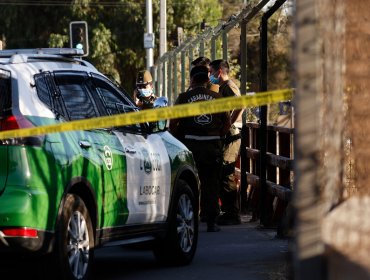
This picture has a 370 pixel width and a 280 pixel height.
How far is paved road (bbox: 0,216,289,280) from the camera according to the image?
9.29 meters

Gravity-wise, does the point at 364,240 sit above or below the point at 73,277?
above

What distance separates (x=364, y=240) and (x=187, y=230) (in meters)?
6.01

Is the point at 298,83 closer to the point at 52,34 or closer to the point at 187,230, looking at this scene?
the point at 187,230

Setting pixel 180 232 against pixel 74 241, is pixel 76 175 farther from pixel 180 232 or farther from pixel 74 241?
pixel 180 232

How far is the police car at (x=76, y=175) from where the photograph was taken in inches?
297

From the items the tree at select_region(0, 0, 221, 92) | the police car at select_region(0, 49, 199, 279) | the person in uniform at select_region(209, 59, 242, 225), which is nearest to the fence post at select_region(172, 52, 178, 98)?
the person in uniform at select_region(209, 59, 242, 225)

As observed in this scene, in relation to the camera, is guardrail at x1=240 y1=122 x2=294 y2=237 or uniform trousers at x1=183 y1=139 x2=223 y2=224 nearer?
guardrail at x1=240 y1=122 x2=294 y2=237

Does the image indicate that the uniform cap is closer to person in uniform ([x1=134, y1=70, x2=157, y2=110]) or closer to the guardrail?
person in uniform ([x1=134, y1=70, x2=157, y2=110])

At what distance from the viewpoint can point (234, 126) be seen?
14188 mm

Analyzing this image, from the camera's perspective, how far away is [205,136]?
1312 cm

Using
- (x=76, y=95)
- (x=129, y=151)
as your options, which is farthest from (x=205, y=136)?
(x=76, y=95)

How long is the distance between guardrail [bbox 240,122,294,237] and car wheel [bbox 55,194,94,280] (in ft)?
13.1

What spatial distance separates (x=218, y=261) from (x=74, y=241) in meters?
2.48

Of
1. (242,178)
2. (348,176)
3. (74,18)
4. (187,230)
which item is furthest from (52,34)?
(348,176)
